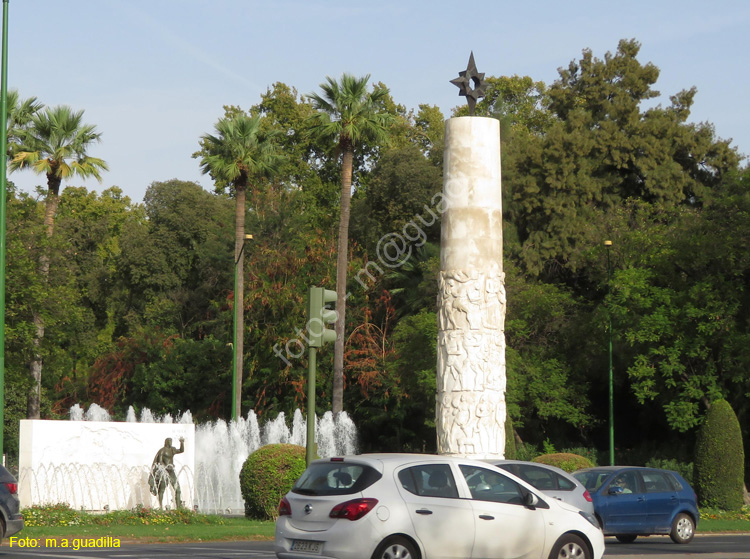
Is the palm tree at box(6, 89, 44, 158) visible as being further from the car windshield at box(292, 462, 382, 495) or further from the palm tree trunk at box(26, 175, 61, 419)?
the car windshield at box(292, 462, 382, 495)

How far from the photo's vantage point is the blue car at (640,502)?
2208 cm

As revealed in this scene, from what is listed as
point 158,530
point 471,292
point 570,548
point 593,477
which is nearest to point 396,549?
point 570,548

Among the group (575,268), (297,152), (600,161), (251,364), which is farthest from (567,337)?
(297,152)

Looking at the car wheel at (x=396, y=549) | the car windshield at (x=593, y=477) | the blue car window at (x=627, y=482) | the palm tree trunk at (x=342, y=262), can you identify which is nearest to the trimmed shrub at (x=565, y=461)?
the car windshield at (x=593, y=477)

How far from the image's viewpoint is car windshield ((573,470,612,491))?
22.7m

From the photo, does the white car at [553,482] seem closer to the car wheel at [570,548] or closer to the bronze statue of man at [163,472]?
the car wheel at [570,548]

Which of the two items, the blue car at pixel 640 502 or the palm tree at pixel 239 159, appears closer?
the blue car at pixel 640 502

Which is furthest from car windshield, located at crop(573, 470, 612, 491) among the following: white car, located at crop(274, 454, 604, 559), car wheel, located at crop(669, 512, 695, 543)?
white car, located at crop(274, 454, 604, 559)

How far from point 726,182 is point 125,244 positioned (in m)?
36.0

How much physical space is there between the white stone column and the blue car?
263cm

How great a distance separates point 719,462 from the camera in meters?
37.4

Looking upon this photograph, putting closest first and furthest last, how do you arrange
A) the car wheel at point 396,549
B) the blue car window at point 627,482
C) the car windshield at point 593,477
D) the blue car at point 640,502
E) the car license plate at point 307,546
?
1. the car wheel at point 396,549
2. the car license plate at point 307,546
3. the blue car at point 640,502
4. the blue car window at point 627,482
5. the car windshield at point 593,477

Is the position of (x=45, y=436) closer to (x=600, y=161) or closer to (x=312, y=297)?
(x=312, y=297)

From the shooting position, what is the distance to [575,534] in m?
13.6
